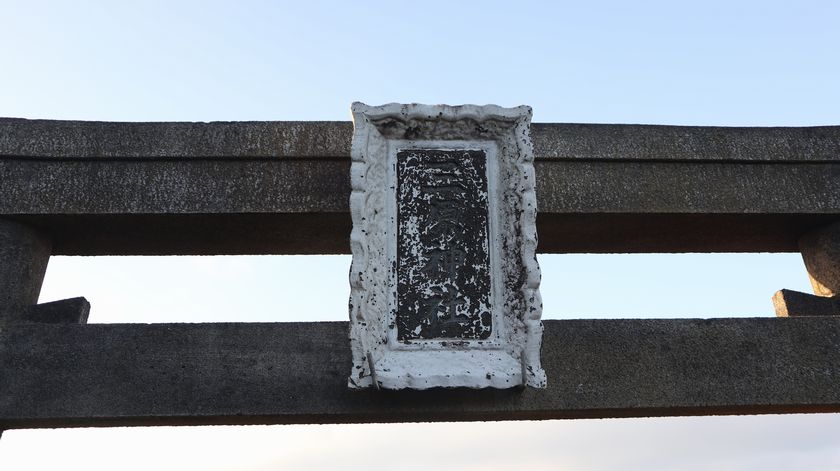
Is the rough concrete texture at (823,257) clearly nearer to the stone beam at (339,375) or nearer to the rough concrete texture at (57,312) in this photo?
the stone beam at (339,375)

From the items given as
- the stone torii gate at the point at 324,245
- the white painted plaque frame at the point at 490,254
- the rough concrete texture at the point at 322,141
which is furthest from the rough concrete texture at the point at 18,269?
the white painted plaque frame at the point at 490,254

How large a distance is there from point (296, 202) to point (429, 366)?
1.36m

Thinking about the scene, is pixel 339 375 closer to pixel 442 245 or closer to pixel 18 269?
pixel 442 245

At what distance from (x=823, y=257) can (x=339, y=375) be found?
3.06 meters

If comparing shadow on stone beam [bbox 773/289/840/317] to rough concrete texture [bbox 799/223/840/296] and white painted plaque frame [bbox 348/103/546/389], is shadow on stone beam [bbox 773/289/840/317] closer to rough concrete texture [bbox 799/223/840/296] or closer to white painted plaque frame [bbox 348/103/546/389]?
rough concrete texture [bbox 799/223/840/296]

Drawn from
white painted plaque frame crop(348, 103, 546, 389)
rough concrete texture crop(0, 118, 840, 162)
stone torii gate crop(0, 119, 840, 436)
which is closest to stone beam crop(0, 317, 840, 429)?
stone torii gate crop(0, 119, 840, 436)

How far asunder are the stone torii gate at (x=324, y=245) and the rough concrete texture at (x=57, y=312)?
10 mm

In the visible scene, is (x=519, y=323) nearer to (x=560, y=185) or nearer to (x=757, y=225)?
(x=560, y=185)

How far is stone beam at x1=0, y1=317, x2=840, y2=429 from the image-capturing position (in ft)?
12.9

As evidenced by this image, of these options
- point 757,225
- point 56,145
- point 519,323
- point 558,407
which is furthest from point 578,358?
point 56,145

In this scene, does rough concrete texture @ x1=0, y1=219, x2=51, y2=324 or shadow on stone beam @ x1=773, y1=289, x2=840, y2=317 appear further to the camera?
shadow on stone beam @ x1=773, y1=289, x2=840, y2=317

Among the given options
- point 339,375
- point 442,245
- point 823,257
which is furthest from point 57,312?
point 823,257

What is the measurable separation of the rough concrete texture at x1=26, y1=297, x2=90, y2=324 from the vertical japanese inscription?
191cm

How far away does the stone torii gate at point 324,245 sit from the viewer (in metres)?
3.98
